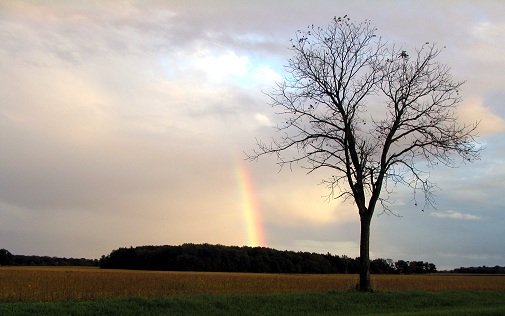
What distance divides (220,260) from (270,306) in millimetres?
81252

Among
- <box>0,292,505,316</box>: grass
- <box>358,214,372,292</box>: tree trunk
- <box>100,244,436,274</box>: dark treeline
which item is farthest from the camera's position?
<box>100,244,436,274</box>: dark treeline

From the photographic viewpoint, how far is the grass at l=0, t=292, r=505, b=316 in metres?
18.9

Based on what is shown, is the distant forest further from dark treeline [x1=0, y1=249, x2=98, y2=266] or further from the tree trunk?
the tree trunk

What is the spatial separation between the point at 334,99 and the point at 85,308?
1705 centimetres

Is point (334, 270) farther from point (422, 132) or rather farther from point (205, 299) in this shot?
point (205, 299)

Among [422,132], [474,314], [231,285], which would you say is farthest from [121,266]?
[474,314]

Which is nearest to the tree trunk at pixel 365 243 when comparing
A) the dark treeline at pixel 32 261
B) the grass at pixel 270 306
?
the grass at pixel 270 306

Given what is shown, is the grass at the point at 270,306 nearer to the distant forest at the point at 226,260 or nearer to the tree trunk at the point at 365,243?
the tree trunk at the point at 365,243

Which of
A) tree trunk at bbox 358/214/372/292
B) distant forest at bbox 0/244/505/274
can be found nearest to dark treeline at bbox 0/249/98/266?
distant forest at bbox 0/244/505/274

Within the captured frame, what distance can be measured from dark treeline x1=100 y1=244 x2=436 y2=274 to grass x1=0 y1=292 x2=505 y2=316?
7566 centimetres

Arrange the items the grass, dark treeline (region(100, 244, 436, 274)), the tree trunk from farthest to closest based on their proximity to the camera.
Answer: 1. dark treeline (region(100, 244, 436, 274))
2. the tree trunk
3. the grass

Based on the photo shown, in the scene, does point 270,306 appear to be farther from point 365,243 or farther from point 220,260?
point 220,260

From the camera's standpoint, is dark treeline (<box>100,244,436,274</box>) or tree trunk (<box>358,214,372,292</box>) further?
dark treeline (<box>100,244,436,274</box>)

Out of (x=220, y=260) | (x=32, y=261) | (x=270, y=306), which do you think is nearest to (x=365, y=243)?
(x=270, y=306)
